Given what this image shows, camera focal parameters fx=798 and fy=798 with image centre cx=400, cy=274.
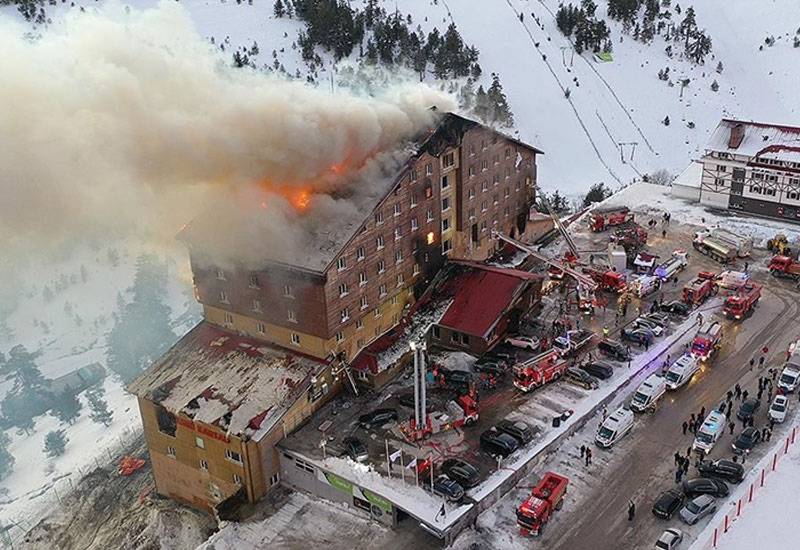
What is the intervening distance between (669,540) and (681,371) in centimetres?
1408

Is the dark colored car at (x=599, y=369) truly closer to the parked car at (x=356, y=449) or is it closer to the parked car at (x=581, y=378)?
the parked car at (x=581, y=378)

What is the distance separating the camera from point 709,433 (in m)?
41.5

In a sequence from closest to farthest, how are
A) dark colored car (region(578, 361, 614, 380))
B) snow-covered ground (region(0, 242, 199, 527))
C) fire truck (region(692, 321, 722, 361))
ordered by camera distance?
dark colored car (region(578, 361, 614, 380)), fire truck (region(692, 321, 722, 361)), snow-covered ground (region(0, 242, 199, 527))

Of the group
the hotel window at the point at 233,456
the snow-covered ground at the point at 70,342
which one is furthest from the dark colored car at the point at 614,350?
the snow-covered ground at the point at 70,342

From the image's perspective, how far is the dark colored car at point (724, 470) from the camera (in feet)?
128

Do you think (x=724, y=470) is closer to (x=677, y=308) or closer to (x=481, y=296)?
(x=677, y=308)

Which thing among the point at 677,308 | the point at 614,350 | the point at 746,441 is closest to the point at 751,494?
the point at 746,441

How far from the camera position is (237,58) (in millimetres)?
118812

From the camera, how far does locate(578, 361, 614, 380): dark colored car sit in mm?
47344

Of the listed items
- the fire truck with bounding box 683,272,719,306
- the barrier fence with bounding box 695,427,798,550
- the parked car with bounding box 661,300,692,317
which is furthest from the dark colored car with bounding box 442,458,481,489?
the fire truck with bounding box 683,272,719,306

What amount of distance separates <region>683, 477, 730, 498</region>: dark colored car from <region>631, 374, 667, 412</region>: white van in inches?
270

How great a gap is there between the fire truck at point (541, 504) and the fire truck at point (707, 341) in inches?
616

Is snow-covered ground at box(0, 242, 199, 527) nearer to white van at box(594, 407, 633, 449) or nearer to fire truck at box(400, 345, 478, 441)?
fire truck at box(400, 345, 478, 441)

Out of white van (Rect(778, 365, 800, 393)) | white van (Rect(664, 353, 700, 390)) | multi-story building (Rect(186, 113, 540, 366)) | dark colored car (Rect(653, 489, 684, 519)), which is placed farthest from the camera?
white van (Rect(664, 353, 700, 390))
